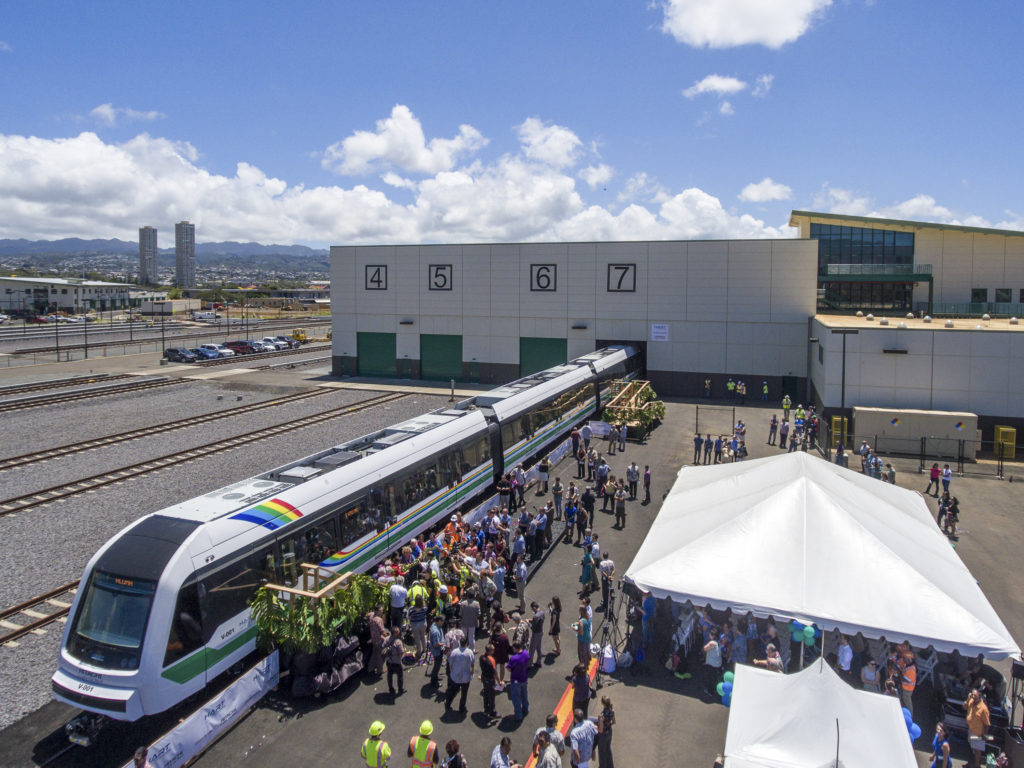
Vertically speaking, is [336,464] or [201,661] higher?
[336,464]

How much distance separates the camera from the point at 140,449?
27.2 meters

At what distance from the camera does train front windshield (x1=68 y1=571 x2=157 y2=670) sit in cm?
956

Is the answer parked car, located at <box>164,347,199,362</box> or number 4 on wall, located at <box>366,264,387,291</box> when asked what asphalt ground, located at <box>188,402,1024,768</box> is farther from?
parked car, located at <box>164,347,199,362</box>

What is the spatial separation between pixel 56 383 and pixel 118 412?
12155mm

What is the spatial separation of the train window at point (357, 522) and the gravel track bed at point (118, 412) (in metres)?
19.4

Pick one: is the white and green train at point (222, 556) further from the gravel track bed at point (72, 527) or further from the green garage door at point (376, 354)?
the green garage door at point (376, 354)

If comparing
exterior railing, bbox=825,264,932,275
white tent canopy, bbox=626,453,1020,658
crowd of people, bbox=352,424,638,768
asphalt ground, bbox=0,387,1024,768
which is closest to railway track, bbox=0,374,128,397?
crowd of people, bbox=352,424,638,768

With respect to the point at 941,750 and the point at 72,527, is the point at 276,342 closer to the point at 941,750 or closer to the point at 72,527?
the point at 72,527

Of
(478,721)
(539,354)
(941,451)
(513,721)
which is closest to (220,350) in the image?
(539,354)

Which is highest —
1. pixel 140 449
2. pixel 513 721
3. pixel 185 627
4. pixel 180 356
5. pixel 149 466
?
pixel 180 356

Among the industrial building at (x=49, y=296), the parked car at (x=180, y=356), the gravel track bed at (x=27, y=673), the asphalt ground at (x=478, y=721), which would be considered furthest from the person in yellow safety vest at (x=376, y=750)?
the industrial building at (x=49, y=296)

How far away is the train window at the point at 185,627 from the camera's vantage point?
9.73m

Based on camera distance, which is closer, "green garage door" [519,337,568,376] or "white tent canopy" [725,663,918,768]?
"white tent canopy" [725,663,918,768]

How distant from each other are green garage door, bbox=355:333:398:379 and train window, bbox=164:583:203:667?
3985 cm
